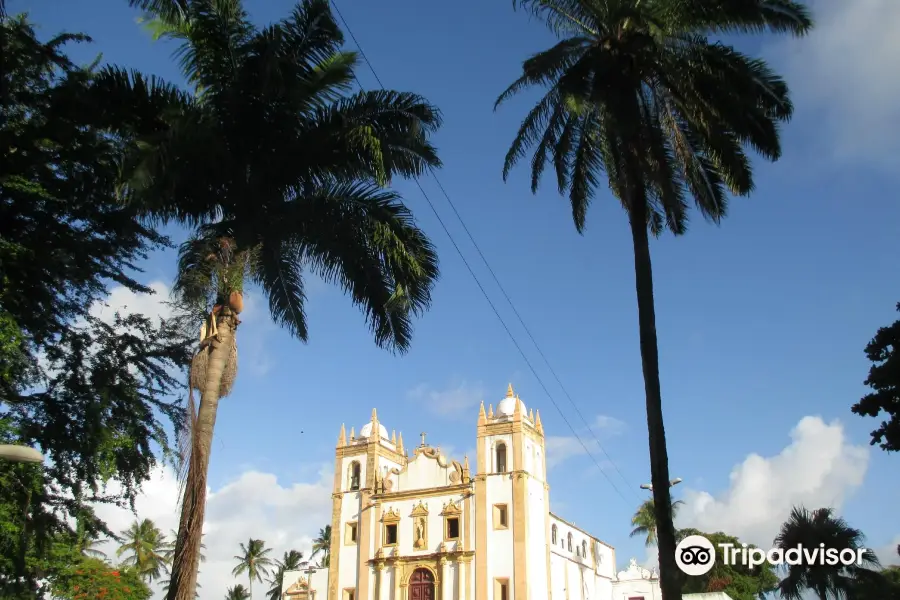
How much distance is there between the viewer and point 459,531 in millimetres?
50969

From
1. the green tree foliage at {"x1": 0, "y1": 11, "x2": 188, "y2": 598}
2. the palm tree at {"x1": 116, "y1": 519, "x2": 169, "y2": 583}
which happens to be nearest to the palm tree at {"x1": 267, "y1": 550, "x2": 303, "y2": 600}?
the palm tree at {"x1": 116, "y1": 519, "x2": 169, "y2": 583}

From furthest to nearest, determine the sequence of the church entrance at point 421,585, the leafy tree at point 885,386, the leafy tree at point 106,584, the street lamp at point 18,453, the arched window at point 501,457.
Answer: the arched window at point 501,457 < the church entrance at point 421,585 < the leafy tree at point 106,584 < the leafy tree at point 885,386 < the street lamp at point 18,453

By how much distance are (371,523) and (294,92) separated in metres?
44.8

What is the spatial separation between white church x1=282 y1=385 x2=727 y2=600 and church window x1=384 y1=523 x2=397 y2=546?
0.09 metres

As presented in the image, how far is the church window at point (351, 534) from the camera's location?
54.2m

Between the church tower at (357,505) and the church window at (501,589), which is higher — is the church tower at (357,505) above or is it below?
above

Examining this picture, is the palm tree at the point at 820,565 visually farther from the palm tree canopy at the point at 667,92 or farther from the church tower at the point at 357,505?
the church tower at the point at 357,505

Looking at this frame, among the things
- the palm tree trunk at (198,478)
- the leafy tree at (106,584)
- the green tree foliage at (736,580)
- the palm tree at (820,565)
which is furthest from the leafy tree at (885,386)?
the green tree foliage at (736,580)

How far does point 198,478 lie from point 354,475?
1841 inches

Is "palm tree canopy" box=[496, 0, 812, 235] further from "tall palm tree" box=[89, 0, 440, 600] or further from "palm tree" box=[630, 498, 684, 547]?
"palm tree" box=[630, 498, 684, 547]

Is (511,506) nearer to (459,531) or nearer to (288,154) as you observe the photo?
(459,531)

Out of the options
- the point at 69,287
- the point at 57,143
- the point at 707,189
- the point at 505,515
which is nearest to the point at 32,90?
the point at 57,143

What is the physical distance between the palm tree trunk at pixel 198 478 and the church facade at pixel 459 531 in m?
38.8

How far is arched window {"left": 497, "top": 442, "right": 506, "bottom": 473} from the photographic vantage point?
51.9 m
